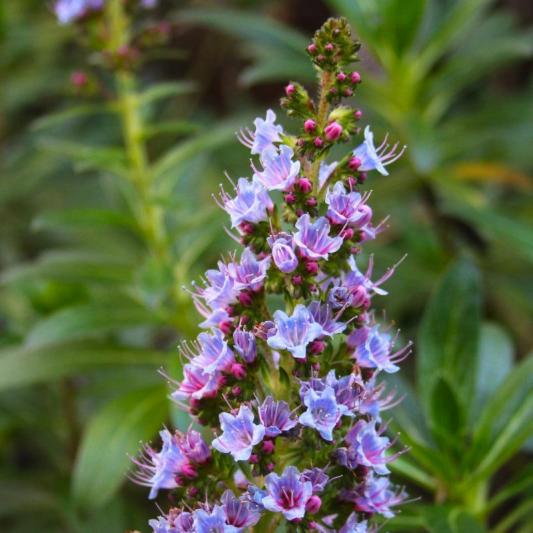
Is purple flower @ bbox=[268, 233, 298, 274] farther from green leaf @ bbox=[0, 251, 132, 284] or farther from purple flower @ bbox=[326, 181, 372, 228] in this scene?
green leaf @ bbox=[0, 251, 132, 284]

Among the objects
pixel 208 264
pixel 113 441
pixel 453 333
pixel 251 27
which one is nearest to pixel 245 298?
pixel 453 333

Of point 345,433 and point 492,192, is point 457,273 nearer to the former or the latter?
point 345,433

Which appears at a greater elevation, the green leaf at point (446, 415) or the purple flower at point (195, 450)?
the green leaf at point (446, 415)

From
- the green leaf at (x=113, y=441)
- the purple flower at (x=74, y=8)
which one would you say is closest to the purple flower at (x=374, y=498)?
the green leaf at (x=113, y=441)

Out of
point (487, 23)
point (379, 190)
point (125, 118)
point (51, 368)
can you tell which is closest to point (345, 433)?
point (51, 368)

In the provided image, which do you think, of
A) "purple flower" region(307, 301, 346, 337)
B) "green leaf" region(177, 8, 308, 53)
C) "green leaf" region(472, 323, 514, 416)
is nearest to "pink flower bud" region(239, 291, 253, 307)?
"purple flower" region(307, 301, 346, 337)

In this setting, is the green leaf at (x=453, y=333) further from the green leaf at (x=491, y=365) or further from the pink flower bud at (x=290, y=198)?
the pink flower bud at (x=290, y=198)

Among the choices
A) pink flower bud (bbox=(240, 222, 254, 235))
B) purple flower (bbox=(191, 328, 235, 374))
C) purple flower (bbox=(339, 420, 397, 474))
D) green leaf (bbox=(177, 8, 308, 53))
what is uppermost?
green leaf (bbox=(177, 8, 308, 53))
